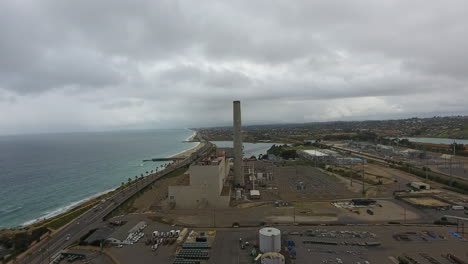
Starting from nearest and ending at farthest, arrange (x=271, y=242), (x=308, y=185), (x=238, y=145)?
(x=271, y=242), (x=238, y=145), (x=308, y=185)

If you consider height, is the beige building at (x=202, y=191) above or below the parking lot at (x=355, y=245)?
above

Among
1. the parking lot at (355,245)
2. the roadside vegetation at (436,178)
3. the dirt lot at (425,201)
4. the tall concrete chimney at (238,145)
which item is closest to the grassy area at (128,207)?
the parking lot at (355,245)

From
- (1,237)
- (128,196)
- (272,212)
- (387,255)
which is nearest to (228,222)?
(272,212)

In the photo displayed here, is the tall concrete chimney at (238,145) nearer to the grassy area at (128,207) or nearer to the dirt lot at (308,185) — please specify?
the dirt lot at (308,185)

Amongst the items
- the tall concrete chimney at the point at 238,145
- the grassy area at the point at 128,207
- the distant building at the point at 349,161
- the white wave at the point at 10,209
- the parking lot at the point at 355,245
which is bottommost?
the white wave at the point at 10,209

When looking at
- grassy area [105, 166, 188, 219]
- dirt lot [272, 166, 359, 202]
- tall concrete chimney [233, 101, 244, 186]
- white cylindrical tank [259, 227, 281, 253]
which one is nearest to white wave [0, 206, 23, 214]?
grassy area [105, 166, 188, 219]

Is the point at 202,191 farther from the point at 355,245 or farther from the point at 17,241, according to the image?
the point at 17,241

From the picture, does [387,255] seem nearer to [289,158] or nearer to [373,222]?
[373,222]

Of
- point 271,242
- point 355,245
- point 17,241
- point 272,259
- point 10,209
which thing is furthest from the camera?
point 10,209

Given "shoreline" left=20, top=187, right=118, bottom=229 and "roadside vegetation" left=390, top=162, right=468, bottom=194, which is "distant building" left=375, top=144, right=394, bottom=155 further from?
"shoreline" left=20, top=187, right=118, bottom=229

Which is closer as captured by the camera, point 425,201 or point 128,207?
point 425,201

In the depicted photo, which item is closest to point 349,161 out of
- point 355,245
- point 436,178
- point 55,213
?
point 436,178
